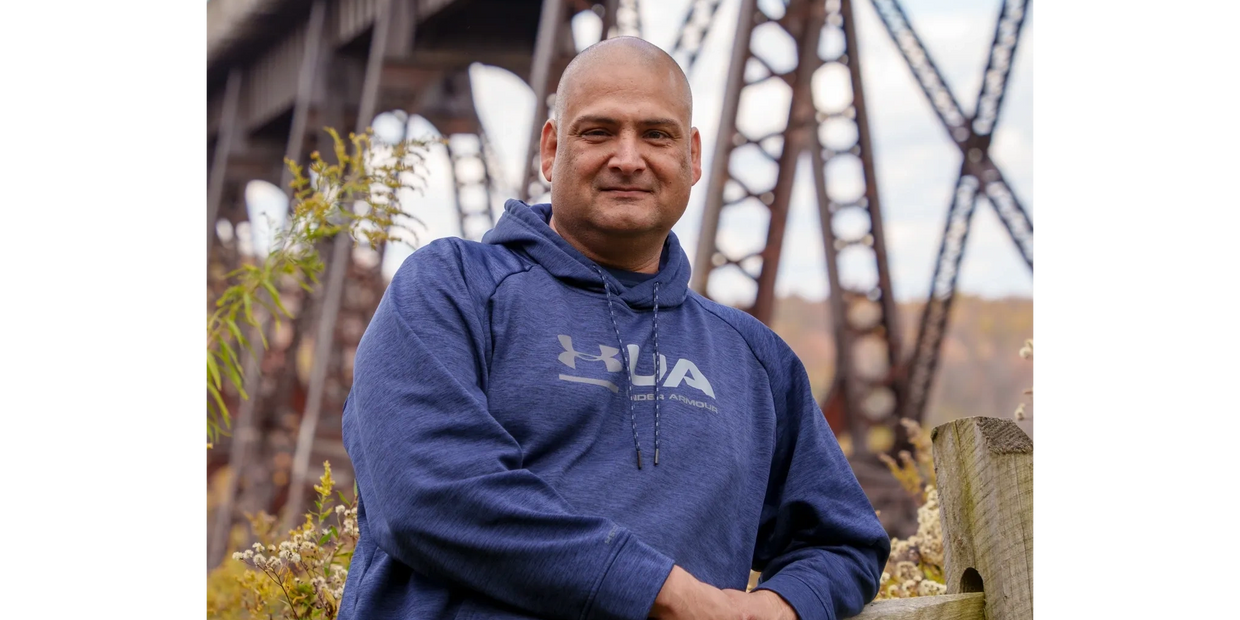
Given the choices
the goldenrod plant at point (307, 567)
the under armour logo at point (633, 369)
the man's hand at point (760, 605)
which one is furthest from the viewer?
the goldenrod plant at point (307, 567)

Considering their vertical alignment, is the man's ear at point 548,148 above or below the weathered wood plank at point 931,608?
above

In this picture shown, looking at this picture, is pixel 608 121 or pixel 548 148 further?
pixel 548 148

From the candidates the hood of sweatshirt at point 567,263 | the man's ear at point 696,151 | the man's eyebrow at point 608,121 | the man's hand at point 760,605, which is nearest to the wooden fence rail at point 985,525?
the man's hand at point 760,605

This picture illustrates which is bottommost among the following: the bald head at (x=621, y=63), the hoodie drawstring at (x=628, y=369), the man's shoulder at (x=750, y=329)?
the hoodie drawstring at (x=628, y=369)

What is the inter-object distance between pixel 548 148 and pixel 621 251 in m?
0.32

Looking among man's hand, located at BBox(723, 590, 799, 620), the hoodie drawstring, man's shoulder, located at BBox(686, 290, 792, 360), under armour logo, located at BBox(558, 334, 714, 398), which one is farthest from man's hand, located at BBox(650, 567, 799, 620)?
man's shoulder, located at BBox(686, 290, 792, 360)

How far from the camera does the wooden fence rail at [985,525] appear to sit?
2.43 metres

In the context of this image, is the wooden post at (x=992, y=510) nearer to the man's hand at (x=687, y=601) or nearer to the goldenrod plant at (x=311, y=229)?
the man's hand at (x=687, y=601)

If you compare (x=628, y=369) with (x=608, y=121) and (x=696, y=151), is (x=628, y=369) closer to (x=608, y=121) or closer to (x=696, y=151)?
(x=608, y=121)

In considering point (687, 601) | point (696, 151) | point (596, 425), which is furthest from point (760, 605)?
point (696, 151)

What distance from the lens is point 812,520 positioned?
2.63 meters
